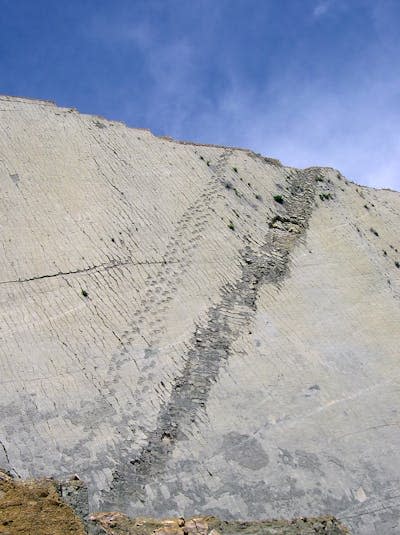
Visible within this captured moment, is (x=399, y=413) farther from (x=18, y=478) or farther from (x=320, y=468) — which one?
(x=18, y=478)

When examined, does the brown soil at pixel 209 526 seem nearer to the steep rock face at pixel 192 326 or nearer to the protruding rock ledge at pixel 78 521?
the protruding rock ledge at pixel 78 521


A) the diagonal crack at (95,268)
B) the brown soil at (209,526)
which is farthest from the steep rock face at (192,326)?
the brown soil at (209,526)

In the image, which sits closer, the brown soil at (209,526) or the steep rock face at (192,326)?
the brown soil at (209,526)

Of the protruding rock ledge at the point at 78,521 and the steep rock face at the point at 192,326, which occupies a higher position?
the steep rock face at the point at 192,326

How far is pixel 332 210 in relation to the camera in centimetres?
2277

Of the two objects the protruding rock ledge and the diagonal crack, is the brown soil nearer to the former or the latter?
the protruding rock ledge

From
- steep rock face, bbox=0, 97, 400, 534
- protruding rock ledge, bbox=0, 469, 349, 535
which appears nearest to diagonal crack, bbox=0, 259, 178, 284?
steep rock face, bbox=0, 97, 400, 534

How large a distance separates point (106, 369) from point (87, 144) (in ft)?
25.7

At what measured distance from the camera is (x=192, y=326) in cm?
1759

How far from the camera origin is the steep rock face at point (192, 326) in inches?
576

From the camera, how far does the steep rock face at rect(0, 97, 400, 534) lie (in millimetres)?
14633

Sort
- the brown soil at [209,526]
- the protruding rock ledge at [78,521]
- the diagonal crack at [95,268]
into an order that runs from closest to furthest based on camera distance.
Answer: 1. the protruding rock ledge at [78,521]
2. the brown soil at [209,526]
3. the diagonal crack at [95,268]

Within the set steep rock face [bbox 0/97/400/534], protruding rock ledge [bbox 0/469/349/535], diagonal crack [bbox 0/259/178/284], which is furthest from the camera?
diagonal crack [bbox 0/259/178/284]

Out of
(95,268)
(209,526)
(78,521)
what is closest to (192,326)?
(95,268)
